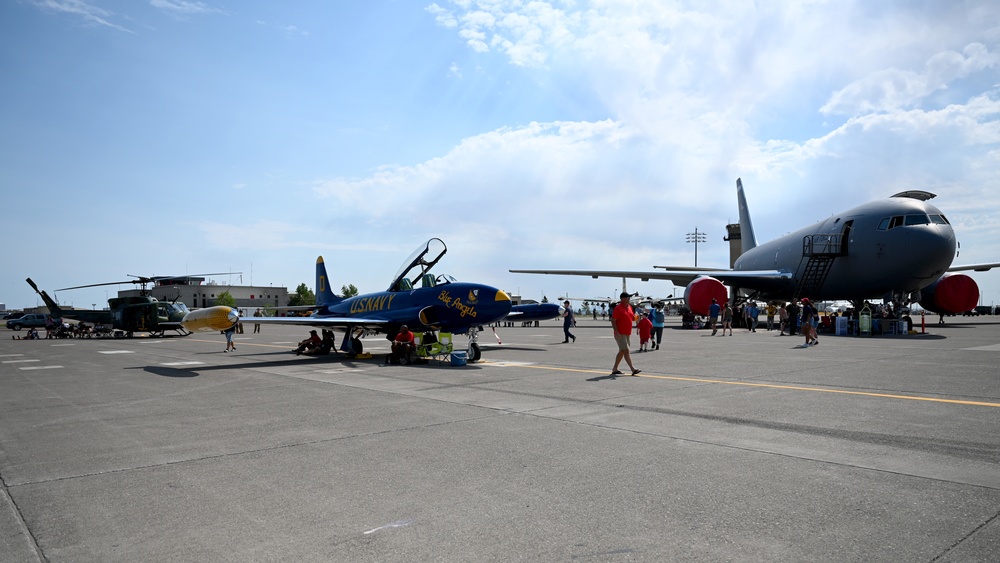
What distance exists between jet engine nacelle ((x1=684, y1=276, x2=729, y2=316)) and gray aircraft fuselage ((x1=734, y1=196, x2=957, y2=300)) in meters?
4.16

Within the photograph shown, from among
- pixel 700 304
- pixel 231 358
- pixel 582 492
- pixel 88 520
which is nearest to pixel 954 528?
pixel 582 492

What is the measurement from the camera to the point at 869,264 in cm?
2598

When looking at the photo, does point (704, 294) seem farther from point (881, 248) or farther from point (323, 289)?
point (323, 289)

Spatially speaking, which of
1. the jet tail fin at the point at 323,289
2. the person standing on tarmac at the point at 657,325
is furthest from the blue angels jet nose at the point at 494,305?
the jet tail fin at the point at 323,289

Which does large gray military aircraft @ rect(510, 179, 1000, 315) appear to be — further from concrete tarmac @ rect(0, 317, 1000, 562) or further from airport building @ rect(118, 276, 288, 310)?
airport building @ rect(118, 276, 288, 310)

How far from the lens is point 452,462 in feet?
17.9

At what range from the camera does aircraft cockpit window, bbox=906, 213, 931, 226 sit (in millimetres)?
24336

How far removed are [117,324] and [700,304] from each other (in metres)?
34.2

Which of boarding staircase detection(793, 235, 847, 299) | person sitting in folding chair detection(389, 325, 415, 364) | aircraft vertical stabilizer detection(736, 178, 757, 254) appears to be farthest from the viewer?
aircraft vertical stabilizer detection(736, 178, 757, 254)

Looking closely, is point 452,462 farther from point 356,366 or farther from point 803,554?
point 356,366

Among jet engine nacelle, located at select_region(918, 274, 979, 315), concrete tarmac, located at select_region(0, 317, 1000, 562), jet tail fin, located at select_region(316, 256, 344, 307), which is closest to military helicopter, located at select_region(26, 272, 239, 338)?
jet tail fin, located at select_region(316, 256, 344, 307)

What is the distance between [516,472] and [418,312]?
12.6 m

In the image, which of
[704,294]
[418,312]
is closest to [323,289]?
[418,312]

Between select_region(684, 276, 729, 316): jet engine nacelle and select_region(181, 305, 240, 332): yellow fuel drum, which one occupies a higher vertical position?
select_region(684, 276, 729, 316): jet engine nacelle
